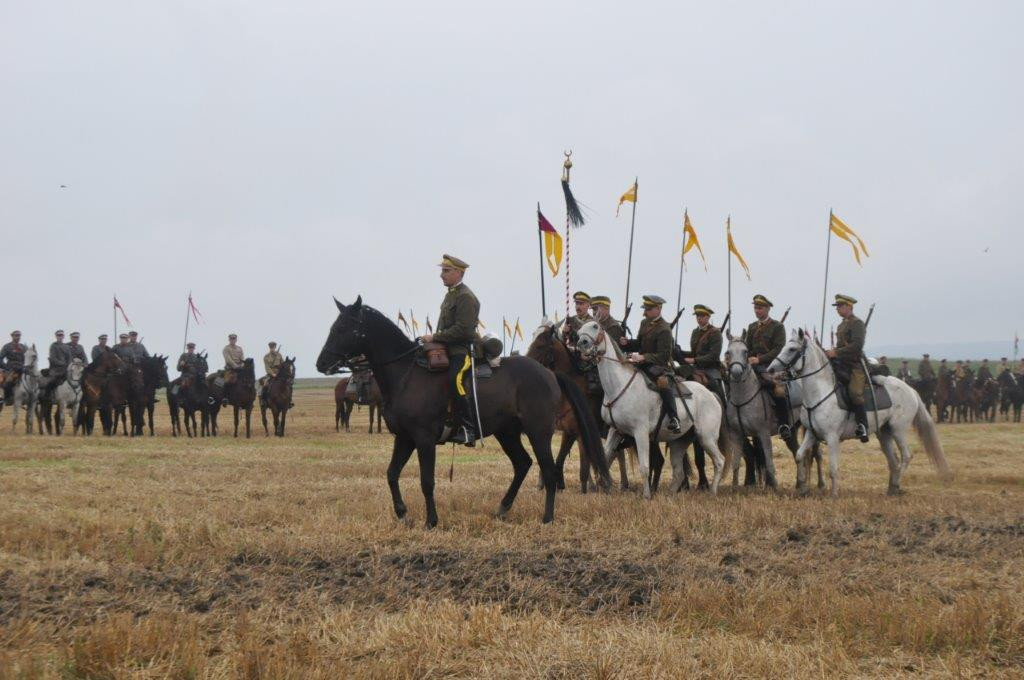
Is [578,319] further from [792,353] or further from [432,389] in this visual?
[432,389]

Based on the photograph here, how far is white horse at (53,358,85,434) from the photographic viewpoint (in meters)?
29.5

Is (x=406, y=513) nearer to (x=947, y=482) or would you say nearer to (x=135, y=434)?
(x=947, y=482)

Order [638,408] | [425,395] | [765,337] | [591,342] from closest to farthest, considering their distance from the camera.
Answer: [425,395] < [591,342] < [638,408] < [765,337]

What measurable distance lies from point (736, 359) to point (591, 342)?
2322 millimetres

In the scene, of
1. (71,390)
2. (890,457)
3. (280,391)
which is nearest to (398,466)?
(890,457)

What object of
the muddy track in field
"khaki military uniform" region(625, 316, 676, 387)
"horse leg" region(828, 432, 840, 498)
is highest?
"khaki military uniform" region(625, 316, 676, 387)

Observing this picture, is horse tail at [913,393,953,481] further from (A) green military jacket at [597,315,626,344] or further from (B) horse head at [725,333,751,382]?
(A) green military jacket at [597,315,626,344]

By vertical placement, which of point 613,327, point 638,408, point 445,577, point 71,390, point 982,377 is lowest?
point 445,577

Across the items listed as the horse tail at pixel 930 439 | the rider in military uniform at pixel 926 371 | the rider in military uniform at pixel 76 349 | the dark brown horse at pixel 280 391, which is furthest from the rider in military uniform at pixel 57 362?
the rider in military uniform at pixel 926 371

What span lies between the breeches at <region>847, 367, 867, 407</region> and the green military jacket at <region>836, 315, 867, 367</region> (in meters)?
0.16

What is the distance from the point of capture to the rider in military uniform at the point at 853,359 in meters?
15.1

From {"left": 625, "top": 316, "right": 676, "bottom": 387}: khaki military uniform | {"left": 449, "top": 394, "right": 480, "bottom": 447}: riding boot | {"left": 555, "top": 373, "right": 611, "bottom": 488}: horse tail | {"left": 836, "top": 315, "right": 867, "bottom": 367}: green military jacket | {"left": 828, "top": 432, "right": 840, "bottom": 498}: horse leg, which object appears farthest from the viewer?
{"left": 836, "top": 315, "right": 867, "bottom": 367}: green military jacket

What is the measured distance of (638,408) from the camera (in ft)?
46.7

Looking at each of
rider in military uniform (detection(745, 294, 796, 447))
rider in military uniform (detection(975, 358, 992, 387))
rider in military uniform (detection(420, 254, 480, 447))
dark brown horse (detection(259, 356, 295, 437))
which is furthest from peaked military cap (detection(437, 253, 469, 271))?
rider in military uniform (detection(975, 358, 992, 387))
